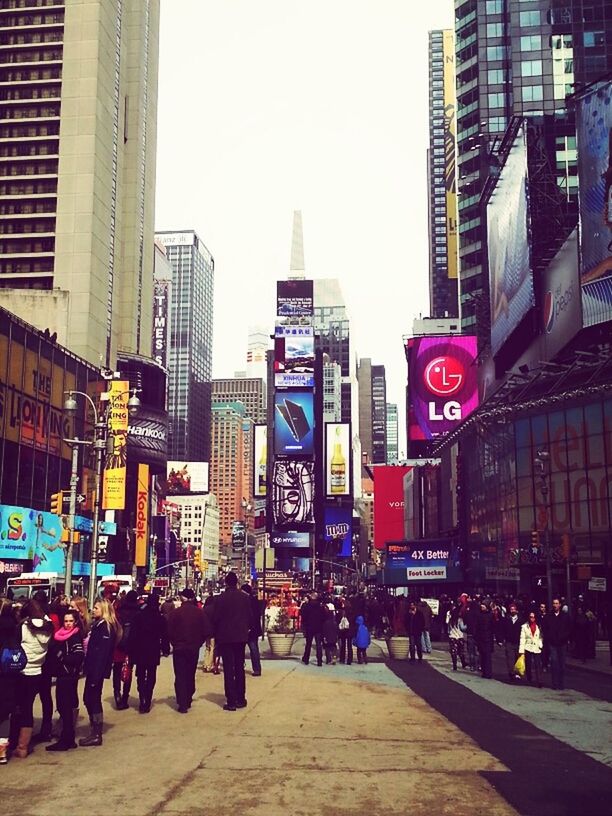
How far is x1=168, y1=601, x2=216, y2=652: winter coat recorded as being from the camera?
1362 centimetres

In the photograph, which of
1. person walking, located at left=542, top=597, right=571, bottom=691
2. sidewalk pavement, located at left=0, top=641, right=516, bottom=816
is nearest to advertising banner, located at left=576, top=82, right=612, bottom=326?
person walking, located at left=542, top=597, right=571, bottom=691

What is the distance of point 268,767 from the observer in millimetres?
9164

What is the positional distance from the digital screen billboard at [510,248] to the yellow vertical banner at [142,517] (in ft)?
185

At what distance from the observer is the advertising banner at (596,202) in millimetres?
50594

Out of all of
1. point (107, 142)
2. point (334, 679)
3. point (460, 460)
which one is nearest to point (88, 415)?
point (460, 460)

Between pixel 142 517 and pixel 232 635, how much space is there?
101 metres

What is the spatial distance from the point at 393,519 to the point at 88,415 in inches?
2473

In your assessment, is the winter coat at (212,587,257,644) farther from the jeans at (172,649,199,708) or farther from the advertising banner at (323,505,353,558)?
the advertising banner at (323,505,353,558)

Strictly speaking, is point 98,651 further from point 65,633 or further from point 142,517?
point 142,517

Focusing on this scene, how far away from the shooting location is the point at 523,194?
60.9 metres

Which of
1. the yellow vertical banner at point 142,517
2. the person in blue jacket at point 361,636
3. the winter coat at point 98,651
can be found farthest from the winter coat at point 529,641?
the yellow vertical banner at point 142,517

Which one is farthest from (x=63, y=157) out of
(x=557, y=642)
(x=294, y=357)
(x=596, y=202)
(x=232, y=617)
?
(x=232, y=617)

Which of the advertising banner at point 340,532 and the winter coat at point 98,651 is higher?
the advertising banner at point 340,532

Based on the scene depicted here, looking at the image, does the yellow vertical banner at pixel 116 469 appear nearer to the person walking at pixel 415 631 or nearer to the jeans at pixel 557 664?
the person walking at pixel 415 631
